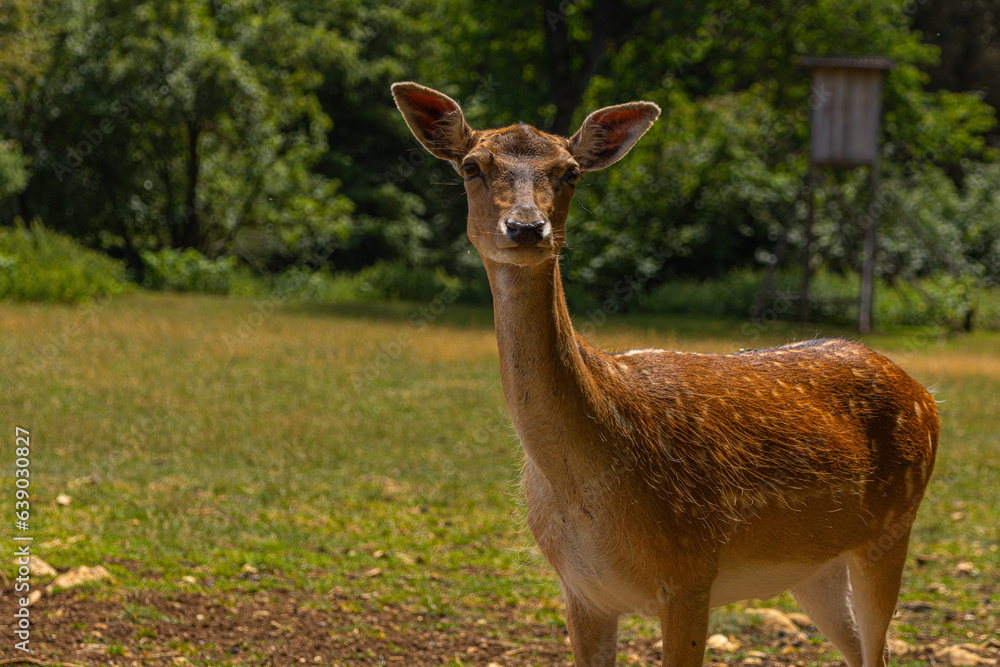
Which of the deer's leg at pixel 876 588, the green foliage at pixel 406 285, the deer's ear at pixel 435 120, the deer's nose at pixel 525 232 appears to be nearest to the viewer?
the deer's nose at pixel 525 232

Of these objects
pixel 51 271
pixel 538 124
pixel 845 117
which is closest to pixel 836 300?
pixel 845 117

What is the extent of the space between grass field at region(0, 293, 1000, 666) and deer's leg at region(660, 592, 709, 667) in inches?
56.6

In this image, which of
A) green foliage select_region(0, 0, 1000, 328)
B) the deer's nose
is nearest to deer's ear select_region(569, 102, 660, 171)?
the deer's nose

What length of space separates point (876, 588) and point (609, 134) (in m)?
2.18

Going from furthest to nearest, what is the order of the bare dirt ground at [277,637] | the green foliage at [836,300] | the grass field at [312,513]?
the green foliage at [836,300]
the grass field at [312,513]
the bare dirt ground at [277,637]

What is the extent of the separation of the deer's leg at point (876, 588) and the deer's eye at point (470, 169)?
2.23 meters

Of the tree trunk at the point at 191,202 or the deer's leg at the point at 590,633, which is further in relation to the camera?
the tree trunk at the point at 191,202

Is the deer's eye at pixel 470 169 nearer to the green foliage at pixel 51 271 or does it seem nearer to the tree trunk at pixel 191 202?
the green foliage at pixel 51 271

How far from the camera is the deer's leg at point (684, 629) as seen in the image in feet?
11.5

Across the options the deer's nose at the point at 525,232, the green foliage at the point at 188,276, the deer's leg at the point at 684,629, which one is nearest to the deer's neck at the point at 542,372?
the deer's nose at the point at 525,232

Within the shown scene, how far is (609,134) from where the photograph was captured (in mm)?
3801

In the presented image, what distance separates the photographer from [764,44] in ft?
80.2

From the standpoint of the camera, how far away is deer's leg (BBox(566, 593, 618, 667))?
3818mm

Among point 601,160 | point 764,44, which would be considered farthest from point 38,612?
point 764,44
